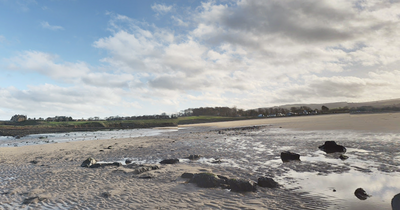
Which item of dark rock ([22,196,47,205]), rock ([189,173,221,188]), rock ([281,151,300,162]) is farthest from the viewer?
rock ([281,151,300,162])

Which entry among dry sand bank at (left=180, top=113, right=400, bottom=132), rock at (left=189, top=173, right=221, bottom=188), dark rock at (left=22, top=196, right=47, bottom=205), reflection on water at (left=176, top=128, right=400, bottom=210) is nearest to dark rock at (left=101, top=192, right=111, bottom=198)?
dark rock at (left=22, top=196, right=47, bottom=205)

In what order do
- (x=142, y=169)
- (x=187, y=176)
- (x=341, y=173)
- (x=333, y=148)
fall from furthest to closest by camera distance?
1. (x=333, y=148)
2. (x=142, y=169)
3. (x=187, y=176)
4. (x=341, y=173)

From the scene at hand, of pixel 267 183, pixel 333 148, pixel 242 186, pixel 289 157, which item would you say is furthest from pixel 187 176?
pixel 333 148

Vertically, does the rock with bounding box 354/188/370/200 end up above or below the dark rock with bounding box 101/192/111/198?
below

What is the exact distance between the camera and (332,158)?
13.6 meters

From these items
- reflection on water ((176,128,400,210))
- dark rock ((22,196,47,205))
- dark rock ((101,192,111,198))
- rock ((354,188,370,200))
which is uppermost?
dark rock ((22,196,47,205))

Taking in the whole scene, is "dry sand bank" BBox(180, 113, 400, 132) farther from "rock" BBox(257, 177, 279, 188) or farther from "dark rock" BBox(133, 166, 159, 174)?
"dark rock" BBox(133, 166, 159, 174)

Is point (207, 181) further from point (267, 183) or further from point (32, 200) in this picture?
point (32, 200)

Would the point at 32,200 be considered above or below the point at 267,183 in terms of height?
above

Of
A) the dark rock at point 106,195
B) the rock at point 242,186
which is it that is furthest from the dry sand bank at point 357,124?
the dark rock at point 106,195

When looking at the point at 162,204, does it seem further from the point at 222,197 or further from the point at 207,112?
the point at 207,112

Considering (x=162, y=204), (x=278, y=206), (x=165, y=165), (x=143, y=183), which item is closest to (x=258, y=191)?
(x=278, y=206)

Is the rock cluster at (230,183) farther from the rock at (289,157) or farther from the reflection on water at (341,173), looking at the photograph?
the rock at (289,157)

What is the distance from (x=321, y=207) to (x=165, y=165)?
995cm
